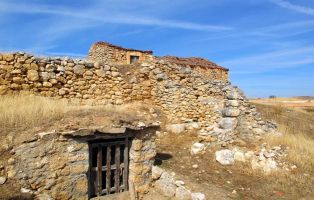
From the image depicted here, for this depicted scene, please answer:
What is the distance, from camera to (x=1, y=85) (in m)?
10.1

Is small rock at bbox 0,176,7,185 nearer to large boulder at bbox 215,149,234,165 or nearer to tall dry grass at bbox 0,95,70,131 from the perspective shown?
tall dry grass at bbox 0,95,70,131

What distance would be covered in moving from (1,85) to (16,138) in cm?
481

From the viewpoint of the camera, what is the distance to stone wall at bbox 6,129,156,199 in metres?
5.82

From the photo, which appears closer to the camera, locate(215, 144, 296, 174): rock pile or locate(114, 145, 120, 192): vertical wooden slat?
locate(114, 145, 120, 192): vertical wooden slat

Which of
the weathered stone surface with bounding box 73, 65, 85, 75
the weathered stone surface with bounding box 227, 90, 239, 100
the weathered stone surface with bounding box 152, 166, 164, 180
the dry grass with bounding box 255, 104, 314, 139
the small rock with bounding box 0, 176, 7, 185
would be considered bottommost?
the weathered stone surface with bounding box 152, 166, 164, 180

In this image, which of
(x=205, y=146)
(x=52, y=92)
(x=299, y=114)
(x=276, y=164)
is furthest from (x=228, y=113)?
(x=299, y=114)

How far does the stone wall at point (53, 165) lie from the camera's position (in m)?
5.82

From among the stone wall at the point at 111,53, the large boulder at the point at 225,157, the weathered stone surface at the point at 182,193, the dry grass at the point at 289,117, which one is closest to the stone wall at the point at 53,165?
the weathered stone surface at the point at 182,193

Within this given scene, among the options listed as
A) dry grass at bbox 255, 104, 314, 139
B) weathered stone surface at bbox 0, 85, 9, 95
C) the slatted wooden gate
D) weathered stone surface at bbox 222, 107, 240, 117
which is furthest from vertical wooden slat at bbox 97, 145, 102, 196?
dry grass at bbox 255, 104, 314, 139

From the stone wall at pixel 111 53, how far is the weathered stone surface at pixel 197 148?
28.0 ft

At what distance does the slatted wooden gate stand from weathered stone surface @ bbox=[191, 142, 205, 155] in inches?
119

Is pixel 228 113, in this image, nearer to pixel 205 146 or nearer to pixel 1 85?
pixel 205 146

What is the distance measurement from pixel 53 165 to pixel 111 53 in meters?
11.9

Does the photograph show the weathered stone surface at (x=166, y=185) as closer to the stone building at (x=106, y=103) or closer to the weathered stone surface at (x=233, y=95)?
the stone building at (x=106, y=103)
